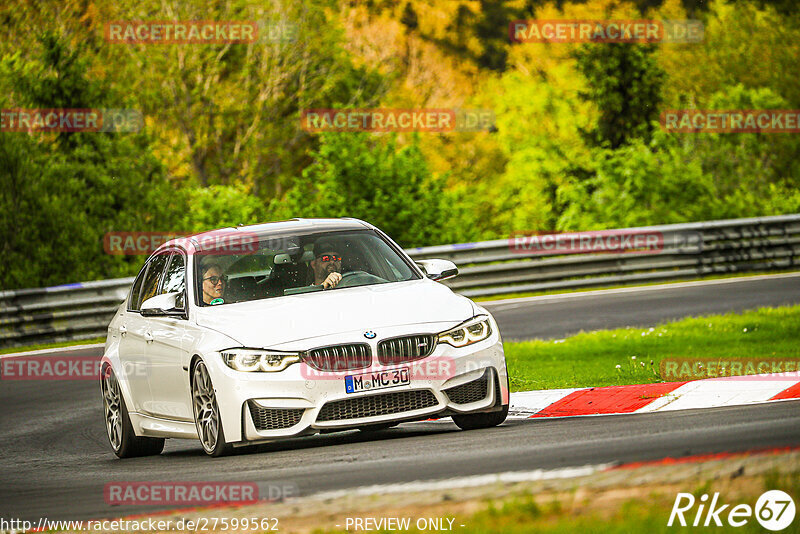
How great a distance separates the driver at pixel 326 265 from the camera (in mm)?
9930

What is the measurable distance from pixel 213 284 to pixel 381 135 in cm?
3328

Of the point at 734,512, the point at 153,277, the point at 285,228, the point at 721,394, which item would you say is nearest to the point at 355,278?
the point at 285,228

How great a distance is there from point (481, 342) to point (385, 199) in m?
19.8

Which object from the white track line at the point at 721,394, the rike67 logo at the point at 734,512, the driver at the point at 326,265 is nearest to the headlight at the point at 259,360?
the driver at the point at 326,265

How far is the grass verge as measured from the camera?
1209 cm

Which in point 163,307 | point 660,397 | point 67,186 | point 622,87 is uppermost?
point 163,307

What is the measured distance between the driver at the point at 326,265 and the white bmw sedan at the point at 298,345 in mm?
10

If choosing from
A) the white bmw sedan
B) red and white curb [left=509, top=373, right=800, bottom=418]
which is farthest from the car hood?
red and white curb [left=509, top=373, right=800, bottom=418]

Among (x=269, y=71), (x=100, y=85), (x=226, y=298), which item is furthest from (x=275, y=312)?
(x=269, y=71)

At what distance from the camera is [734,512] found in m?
4.94

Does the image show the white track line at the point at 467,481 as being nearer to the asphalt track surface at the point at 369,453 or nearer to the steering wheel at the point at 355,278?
the asphalt track surface at the point at 369,453

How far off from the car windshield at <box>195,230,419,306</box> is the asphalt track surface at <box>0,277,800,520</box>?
3.64 ft

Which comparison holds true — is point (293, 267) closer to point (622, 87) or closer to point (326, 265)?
point (326, 265)

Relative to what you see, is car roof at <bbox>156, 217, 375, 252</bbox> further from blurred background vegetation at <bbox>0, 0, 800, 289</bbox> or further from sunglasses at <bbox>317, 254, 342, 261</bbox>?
blurred background vegetation at <bbox>0, 0, 800, 289</bbox>
